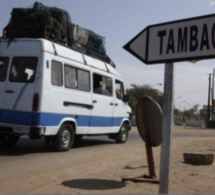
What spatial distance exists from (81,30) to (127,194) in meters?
7.99

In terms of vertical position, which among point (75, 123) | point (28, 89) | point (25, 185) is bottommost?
point (25, 185)

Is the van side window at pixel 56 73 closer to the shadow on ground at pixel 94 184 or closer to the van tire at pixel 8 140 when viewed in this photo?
the van tire at pixel 8 140

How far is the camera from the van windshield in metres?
10.4

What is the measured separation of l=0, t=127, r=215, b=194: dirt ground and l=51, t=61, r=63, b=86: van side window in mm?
1867

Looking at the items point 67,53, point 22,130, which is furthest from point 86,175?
point 67,53

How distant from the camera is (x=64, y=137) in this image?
1130cm

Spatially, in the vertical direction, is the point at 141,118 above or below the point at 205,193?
above

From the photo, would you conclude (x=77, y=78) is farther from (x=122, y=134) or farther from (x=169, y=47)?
(x=169, y=47)

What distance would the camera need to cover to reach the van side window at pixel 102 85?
12852 mm

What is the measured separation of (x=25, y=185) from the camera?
255 inches

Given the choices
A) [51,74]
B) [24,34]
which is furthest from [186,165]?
[24,34]

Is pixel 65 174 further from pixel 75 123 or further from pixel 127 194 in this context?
pixel 75 123

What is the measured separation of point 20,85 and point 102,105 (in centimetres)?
349

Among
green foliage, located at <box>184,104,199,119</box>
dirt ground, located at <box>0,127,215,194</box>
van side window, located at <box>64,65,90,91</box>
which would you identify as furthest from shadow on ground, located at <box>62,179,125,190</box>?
green foliage, located at <box>184,104,199,119</box>
